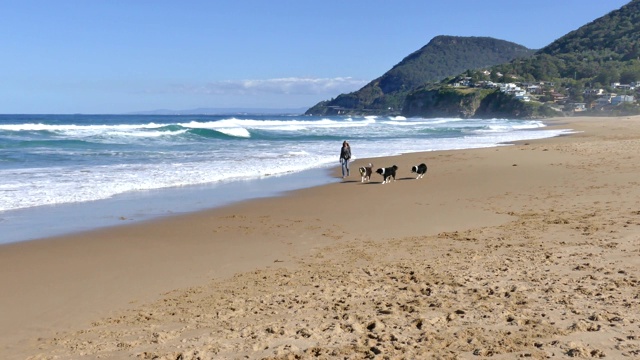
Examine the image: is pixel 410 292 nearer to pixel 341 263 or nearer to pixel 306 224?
pixel 341 263

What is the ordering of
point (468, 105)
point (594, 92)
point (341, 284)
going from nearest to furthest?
point (341, 284)
point (594, 92)
point (468, 105)

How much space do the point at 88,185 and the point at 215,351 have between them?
1085cm

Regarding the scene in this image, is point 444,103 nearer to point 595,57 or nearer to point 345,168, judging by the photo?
point 595,57

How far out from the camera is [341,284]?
19.4ft

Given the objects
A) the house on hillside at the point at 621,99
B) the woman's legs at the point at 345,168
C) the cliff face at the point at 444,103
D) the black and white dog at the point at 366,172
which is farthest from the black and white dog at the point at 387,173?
the cliff face at the point at 444,103

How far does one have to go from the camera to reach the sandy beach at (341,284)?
4.37 m

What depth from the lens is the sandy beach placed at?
4371 mm

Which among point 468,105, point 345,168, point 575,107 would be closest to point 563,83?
point 468,105

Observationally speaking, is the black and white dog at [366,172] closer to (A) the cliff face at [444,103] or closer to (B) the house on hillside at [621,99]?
(B) the house on hillside at [621,99]

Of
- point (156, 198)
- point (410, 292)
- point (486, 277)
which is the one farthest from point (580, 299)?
point (156, 198)

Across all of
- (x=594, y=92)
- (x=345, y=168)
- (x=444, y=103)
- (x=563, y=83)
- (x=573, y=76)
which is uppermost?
(x=573, y=76)

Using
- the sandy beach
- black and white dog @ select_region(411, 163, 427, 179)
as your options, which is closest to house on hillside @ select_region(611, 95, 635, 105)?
black and white dog @ select_region(411, 163, 427, 179)

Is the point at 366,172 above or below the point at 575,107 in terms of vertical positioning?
below

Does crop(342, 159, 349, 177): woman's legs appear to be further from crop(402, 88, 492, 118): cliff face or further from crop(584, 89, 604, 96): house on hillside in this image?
crop(402, 88, 492, 118): cliff face
